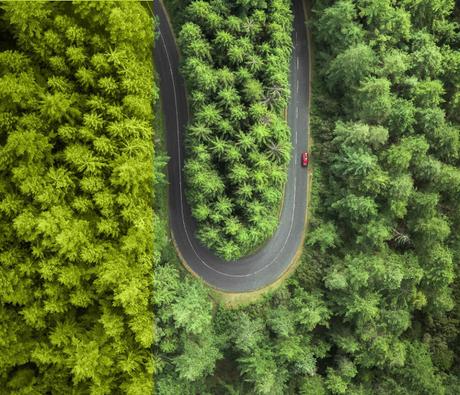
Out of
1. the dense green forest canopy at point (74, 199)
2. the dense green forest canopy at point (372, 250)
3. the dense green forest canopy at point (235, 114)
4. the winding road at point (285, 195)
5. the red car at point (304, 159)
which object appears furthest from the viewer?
the red car at point (304, 159)

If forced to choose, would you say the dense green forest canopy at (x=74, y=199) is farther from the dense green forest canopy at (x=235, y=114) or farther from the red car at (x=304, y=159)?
the red car at (x=304, y=159)

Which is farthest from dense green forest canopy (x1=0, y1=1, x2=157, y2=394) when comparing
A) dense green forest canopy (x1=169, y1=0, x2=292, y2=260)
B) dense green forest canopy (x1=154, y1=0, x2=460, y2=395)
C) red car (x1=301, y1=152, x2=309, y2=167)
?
red car (x1=301, y1=152, x2=309, y2=167)

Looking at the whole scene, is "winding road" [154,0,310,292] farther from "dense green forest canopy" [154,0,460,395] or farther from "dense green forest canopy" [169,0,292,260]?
"dense green forest canopy" [169,0,292,260]

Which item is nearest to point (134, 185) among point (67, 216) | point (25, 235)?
point (67, 216)

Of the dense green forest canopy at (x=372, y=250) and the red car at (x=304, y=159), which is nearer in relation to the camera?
the dense green forest canopy at (x=372, y=250)

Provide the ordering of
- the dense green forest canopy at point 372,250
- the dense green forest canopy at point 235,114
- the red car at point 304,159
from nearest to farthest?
the dense green forest canopy at point 235,114
the dense green forest canopy at point 372,250
the red car at point 304,159

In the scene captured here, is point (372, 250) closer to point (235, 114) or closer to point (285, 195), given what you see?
point (285, 195)

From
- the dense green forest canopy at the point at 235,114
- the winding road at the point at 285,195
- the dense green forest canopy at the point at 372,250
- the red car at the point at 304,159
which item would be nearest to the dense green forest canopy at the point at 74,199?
the dense green forest canopy at the point at 235,114
